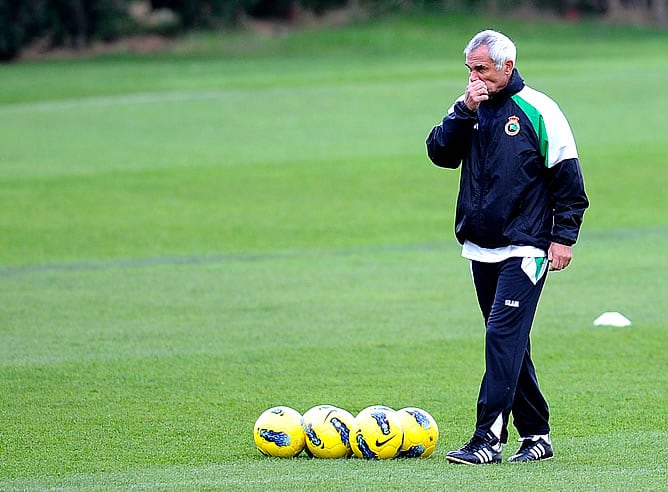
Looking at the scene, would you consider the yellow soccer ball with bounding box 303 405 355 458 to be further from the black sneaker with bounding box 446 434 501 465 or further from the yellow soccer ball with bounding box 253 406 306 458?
the black sneaker with bounding box 446 434 501 465

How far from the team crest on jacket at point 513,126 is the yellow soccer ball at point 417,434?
5.31 feet

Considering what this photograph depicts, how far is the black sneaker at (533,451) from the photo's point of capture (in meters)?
7.42

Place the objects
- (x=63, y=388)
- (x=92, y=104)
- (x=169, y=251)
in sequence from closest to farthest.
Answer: (x=63, y=388) → (x=169, y=251) → (x=92, y=104)

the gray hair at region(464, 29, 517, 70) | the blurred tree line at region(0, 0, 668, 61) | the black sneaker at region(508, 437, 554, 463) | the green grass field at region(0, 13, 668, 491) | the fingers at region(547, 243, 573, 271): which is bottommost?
the blurred tree line at region(0, 0, 668, 61)

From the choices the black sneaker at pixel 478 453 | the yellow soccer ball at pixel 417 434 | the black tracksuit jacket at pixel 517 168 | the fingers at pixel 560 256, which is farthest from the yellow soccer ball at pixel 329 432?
the fingers at pixel 560 256

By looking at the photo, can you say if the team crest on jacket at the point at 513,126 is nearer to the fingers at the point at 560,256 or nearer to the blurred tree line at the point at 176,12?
the fingers at the point at 560,256

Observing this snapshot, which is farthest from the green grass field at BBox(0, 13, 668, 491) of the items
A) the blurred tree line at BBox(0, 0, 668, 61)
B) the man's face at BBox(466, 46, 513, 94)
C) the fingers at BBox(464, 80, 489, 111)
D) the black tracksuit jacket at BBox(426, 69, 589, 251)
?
the blurred tree line at BBox(0, 0, 668, 61)

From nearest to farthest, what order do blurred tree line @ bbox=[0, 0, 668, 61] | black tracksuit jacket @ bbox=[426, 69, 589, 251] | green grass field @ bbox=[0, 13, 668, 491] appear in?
black tracksuit jacket @ bbox=[426, 69, 589, 251] < green grass field @ bbox=[0, 13, 668, 491] < blurred tree line @ bbox=[0, 0, 668, 61]

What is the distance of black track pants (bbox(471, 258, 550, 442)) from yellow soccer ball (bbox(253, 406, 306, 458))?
991 millimetres

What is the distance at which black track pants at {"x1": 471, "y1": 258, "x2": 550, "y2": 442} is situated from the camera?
23.4 ft

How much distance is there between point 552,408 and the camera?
8.98 metres

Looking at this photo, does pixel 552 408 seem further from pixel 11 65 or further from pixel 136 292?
pixel 11 65

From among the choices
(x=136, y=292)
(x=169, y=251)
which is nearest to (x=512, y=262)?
(x=136, y=292)

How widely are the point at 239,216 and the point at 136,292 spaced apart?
7112 mm
